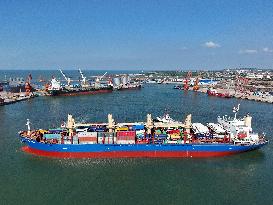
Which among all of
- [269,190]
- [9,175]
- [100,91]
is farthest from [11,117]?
[100,91]

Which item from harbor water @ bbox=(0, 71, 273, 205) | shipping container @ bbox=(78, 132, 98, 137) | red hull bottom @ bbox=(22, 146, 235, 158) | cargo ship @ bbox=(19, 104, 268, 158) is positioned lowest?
harbor water @ bbox=(0, 71, 273, 205)

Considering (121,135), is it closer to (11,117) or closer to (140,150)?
(140,150)

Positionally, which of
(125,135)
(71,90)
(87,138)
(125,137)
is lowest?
(71,90)

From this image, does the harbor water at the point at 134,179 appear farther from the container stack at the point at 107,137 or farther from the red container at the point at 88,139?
the container stack at the point at 107,137

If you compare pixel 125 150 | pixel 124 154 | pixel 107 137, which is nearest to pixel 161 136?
pixel 125 150

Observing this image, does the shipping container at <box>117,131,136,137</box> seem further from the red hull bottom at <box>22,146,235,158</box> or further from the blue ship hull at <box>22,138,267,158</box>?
the red hull bottom at <box>22,146,235,158</box>

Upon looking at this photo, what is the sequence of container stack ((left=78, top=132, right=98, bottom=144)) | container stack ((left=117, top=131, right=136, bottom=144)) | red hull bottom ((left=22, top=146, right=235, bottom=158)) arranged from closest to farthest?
red hull bottom ((left=22, top=146, right=235, bottom=158))
container stack ((left=78, top=132, right=98, bottom=144))
container stack ((left=117, top=131, right=136, bottom=144))

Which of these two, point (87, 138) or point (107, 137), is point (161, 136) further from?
point (87, 138)

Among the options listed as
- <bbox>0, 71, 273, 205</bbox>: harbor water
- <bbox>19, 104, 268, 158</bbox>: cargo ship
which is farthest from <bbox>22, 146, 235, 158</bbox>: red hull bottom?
<bbox>0, 71, 273, 205</bbox>: harbor water

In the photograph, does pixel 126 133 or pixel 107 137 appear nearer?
pixel 126 133
